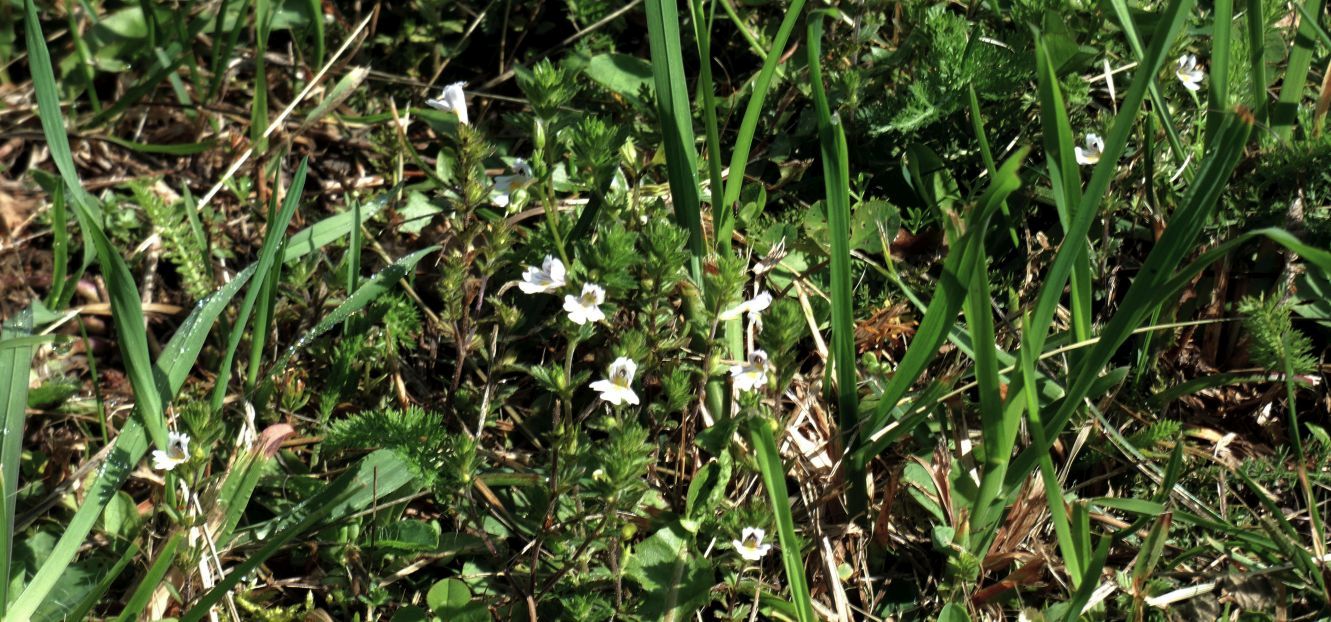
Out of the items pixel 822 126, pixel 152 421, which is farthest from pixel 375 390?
pixel 822 126

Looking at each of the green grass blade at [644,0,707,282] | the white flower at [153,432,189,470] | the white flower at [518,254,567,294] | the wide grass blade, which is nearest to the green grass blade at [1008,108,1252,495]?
the green grass blade at [644,0,707,282]

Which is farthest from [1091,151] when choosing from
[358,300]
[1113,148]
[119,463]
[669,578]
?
[119,463]

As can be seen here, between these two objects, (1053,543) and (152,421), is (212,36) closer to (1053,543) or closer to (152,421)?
(152,421)

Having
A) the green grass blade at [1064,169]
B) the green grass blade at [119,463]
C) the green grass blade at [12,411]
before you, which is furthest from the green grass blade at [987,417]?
the green grass blade at [12,411]

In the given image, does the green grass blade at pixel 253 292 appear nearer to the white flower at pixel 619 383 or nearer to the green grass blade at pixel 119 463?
the green grass blade at pixel 119 463

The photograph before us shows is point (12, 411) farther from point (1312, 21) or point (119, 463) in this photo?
point (1312, 21)

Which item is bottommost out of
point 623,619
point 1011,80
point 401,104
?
point 623,619

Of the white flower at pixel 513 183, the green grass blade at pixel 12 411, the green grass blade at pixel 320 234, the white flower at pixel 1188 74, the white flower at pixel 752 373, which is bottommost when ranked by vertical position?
the green grass blade at pixel 12 411

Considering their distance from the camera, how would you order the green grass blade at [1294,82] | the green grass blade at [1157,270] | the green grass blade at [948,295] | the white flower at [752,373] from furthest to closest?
the green grass blade at [1294,82] < the white flower at [752,373] < the green grass blade at [1157,270] < the green grass blade at [948,295]
